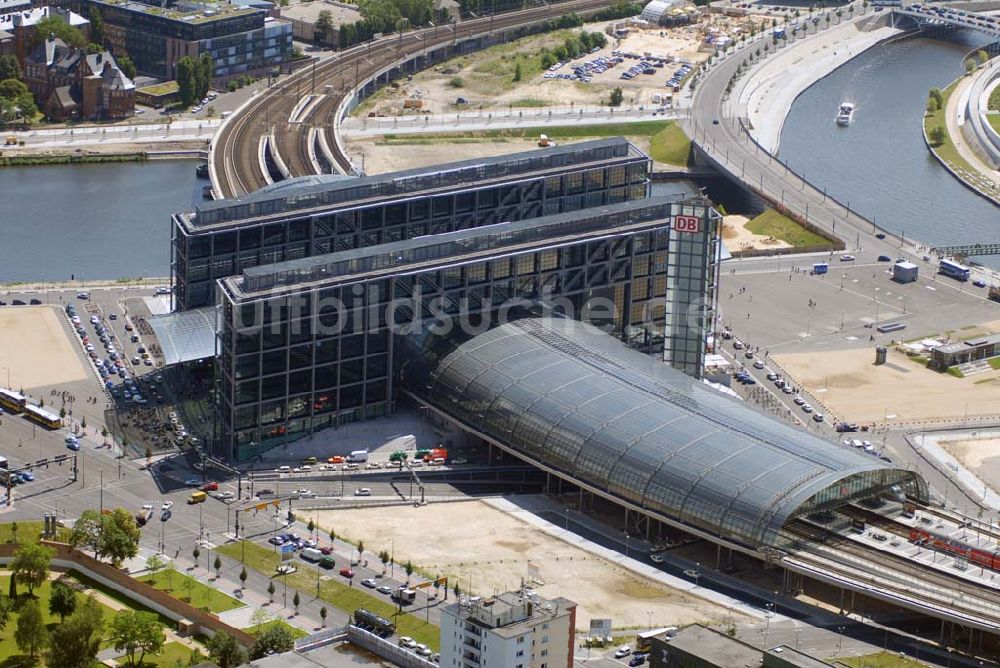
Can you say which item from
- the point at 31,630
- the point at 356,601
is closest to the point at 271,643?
the point at 356,601

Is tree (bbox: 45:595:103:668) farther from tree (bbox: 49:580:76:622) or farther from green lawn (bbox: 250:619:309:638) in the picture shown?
green lawn (bbox: 250:619:309:638)

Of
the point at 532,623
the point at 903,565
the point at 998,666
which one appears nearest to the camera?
the point at 532,623

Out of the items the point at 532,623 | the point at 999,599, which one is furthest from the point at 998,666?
the point at 532,623

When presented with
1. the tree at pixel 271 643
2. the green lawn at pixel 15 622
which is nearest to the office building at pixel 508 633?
the tree at pixel 271 643

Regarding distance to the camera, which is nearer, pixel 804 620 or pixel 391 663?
pixel 391 663

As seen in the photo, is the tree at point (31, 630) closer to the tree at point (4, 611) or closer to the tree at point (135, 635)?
the tree at point (4, 611)

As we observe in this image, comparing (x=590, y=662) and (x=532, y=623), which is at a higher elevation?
(x=532, y=623)

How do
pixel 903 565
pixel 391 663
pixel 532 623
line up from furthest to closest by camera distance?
1. pixel 903 565
2. pixel 391 663
3. pixel 532 623

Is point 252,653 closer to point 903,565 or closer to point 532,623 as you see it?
point 532,623
